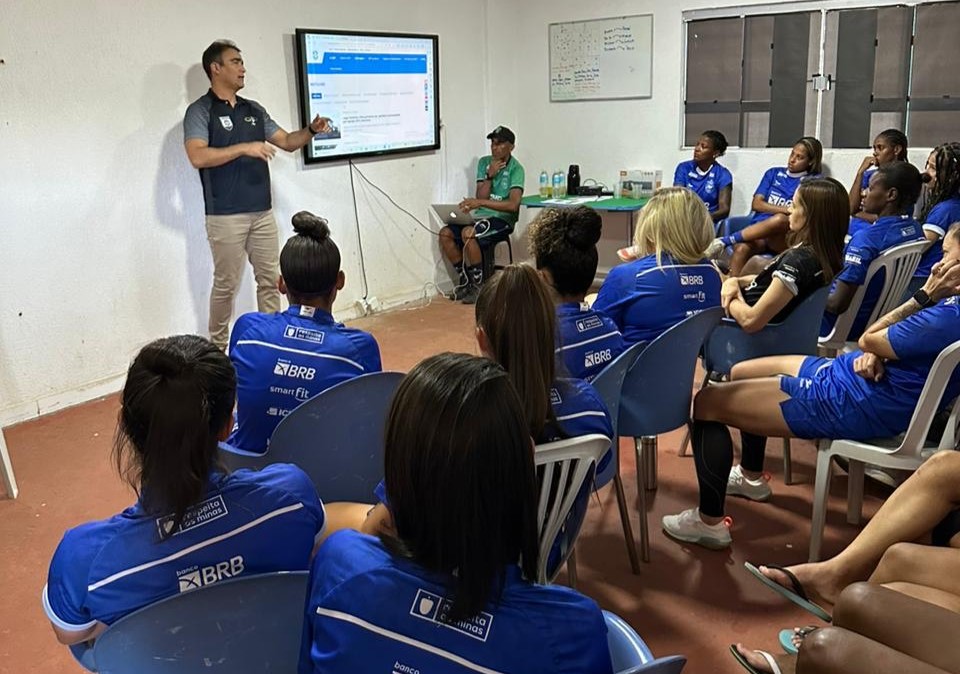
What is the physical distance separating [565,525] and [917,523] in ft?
2.95

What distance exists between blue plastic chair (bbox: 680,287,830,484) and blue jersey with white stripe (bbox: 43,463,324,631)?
2031mm

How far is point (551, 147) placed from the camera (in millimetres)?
6738

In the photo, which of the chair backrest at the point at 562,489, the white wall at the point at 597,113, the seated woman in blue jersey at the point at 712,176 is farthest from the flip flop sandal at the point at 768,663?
the white wall at the point at 597,113

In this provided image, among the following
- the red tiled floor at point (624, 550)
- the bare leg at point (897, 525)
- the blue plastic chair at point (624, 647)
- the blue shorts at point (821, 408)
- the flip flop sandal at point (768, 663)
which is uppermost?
the blue plastic chair at point (624, 647)

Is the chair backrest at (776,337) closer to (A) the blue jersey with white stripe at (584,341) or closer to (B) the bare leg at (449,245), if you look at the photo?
(A) the blue jersey with white stripe at (584,341)

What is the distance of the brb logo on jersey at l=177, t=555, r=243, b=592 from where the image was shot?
4.29 ft

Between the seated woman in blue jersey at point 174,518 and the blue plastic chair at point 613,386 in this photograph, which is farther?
the blue plastic chair at point 613,386

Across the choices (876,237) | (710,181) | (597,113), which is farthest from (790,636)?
(597,113)

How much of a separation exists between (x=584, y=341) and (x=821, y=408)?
76cm

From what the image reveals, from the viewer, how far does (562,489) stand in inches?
68.9

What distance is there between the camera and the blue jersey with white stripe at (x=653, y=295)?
2.68m

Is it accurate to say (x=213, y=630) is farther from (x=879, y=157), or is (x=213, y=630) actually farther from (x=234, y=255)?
(x=879, y=157)

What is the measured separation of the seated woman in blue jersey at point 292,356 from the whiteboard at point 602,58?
451 cm

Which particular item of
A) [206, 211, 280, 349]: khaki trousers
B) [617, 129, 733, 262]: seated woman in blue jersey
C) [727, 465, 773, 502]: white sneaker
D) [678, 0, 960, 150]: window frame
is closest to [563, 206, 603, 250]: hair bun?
[727, 465, 773, 502]: white sneaker
